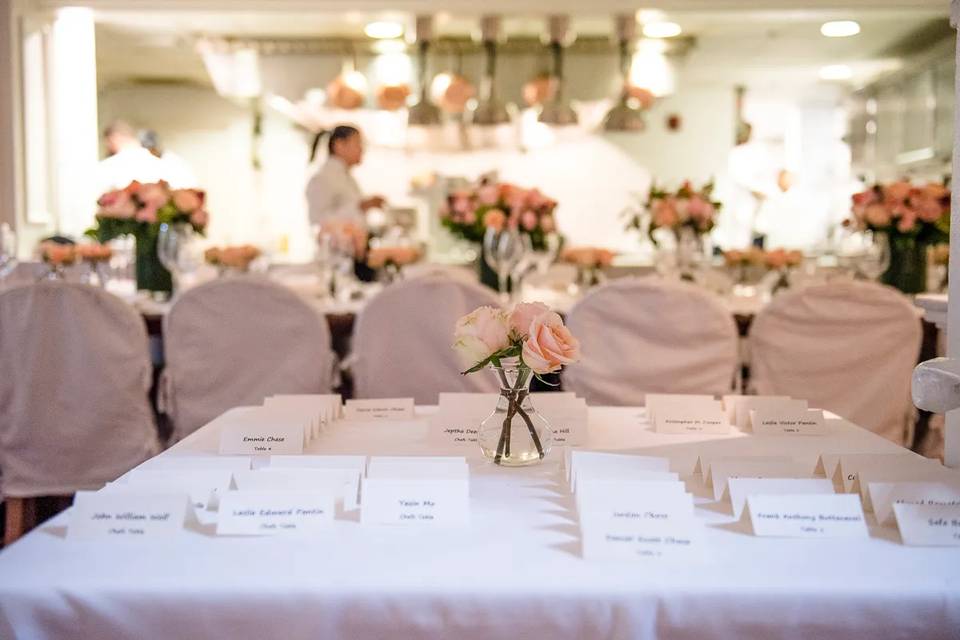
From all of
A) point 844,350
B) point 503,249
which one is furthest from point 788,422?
point 503,249

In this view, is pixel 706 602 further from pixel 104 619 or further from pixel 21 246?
pixel 21 246

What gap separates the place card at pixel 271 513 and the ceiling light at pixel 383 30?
5.69 m

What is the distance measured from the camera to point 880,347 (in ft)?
8.23

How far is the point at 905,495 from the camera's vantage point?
0.94 m

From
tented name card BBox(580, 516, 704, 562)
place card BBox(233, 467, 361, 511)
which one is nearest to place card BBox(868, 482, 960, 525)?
tented name card BBox(580, 516, 704, 562)

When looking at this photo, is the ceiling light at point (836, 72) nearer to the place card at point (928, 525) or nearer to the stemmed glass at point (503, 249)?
the stemmed glass at point (503, 249)

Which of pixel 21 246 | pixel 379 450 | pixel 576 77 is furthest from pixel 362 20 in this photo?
pixel 379 450

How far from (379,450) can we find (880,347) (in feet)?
5.58

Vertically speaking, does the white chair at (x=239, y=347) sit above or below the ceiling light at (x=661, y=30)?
below

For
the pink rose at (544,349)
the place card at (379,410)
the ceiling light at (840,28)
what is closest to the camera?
the pink rose at (544,349)

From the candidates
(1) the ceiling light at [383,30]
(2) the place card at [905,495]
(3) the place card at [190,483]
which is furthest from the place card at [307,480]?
(1) the ceiling light at [383,30]

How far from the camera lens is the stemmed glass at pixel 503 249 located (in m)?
3.30

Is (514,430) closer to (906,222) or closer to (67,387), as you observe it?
(67,387)

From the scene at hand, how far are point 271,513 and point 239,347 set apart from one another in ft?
5.44
